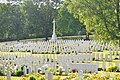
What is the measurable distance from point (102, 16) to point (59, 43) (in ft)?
66.5

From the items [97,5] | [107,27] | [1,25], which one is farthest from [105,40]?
[1,25]

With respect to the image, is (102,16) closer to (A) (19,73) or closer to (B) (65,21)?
(A) (19,73)

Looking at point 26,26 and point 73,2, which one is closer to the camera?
point 73,2

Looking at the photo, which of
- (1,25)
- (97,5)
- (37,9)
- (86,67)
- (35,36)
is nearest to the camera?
(86,67)

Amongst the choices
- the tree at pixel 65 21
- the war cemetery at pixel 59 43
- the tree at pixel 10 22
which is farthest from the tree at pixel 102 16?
the tree at pixel 65 21

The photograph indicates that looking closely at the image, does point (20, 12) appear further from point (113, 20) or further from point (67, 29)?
point (113, 20)

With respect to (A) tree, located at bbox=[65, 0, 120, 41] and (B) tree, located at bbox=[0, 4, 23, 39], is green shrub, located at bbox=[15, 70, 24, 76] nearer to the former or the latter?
(A) tree, located at bbox=[65, 0, 120, 41]

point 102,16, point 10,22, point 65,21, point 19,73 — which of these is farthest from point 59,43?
point 19,73

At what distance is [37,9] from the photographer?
6291cm

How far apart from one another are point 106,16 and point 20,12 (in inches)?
1632

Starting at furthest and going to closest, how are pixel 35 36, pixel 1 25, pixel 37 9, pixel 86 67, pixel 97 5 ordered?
1. pixel 35 36
2. pixel 37 9
3. pixel 1 25
4. pixel 97 5
5. pixel 86 67

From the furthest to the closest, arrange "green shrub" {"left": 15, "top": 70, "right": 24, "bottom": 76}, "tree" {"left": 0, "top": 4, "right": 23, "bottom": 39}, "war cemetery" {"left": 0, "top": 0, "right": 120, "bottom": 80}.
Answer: "tree" {"left": 0, "top": 4, "right": 23, "bottom": 39}
"green shrub" {"left": 15, "top": 70, "right": 24, "bottom": 76}
"war cemetery" {"left": 0, "top": 0, "right": 120, "bottom": 80}

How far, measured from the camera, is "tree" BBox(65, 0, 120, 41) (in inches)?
952

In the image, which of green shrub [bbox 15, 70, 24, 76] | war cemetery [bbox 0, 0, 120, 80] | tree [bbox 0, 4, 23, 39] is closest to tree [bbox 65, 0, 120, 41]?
war cemetery [bbox 0, 0, 120, 80]
